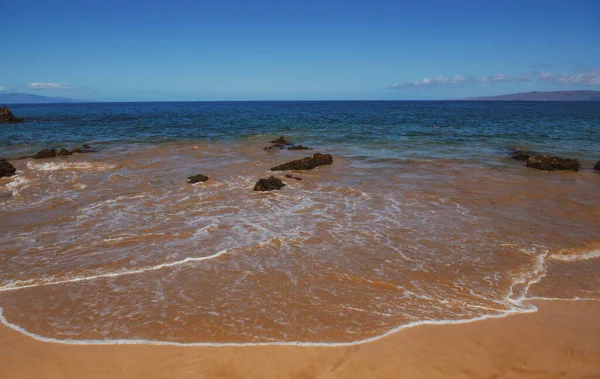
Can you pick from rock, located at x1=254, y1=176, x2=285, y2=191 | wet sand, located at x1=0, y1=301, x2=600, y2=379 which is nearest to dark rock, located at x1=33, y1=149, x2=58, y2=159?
rock, located at x1=254, y1=176, x2=285, y2=191

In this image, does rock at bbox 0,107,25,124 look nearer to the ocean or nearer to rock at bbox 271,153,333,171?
the ocean

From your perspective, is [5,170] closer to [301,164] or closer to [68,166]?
[68,166]

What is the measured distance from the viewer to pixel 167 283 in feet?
19.3

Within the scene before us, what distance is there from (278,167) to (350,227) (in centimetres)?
765

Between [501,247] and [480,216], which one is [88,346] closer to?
[501,247]

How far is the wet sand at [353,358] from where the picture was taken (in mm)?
3973

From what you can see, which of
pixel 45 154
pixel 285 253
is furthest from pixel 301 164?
pixel 45 154

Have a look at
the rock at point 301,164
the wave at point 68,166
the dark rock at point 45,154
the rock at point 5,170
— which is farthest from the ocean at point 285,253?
the dark rock at point 45,154

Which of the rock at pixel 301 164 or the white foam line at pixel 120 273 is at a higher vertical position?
the rock at pixel 301 164

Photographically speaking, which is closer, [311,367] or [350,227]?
[311,367]

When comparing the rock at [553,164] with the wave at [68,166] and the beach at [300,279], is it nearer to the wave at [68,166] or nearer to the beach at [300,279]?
the beach at [300,279]

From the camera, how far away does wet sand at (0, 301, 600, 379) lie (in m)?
3.97

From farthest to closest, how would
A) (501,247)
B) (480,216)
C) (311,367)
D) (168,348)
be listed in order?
(480,216) → (501,247) → (168,348) → (311,367)

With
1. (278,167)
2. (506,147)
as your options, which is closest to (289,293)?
(278,167)
